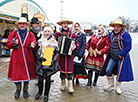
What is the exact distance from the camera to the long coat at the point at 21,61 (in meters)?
3.37

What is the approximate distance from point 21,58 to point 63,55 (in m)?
1.10

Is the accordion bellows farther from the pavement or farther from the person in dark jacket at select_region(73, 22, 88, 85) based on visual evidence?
the person in dark jacket at select_region(73, 22, 88, 85)

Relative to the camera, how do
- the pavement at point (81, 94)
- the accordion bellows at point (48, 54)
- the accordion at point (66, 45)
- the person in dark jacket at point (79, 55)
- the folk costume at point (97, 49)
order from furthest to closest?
the person in dark jacket at point (79, 55) → the folk costume at point (97, 49) → the accordion at point (66, 45) → the pavement at point (81, 94) → the accordion bellows at point (48, 54)

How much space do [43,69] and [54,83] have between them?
5.73 feet

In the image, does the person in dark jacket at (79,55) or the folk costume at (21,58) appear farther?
the person in dark jacket at (79,55)

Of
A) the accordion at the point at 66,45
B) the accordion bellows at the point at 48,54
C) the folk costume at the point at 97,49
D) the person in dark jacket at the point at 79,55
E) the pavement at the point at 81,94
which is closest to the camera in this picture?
the accordion bellows at the point at 48,54

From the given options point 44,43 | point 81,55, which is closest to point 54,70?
point 44,43

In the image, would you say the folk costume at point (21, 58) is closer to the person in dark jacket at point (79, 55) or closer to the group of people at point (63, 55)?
the group of people at point (63, 55)

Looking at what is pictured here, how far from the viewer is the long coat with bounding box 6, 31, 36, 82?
11.1 ft

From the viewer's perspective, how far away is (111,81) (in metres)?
4.30

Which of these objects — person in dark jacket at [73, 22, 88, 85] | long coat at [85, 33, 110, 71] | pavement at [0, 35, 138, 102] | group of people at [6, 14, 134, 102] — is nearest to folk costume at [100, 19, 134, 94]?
group of people at [6, 14, 134, 102]

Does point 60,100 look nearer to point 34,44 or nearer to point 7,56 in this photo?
point 34,44

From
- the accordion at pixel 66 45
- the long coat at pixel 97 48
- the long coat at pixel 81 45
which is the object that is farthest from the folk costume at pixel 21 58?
the long coat at pixel 97 48

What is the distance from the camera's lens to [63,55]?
3.91 m
